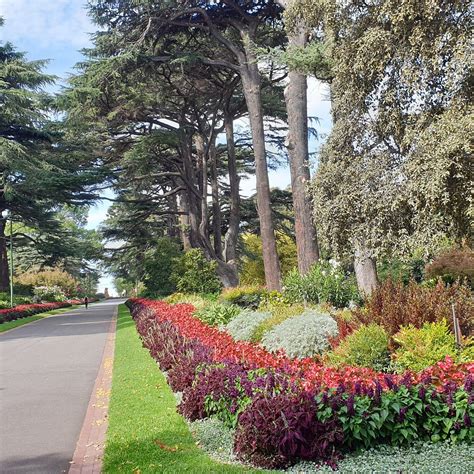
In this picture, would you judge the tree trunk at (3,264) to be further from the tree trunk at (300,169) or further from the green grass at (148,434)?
the green grass at (148,434)

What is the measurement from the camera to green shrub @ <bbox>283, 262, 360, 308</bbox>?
12430mm

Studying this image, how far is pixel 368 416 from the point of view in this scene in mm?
4461

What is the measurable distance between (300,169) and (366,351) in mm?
10302

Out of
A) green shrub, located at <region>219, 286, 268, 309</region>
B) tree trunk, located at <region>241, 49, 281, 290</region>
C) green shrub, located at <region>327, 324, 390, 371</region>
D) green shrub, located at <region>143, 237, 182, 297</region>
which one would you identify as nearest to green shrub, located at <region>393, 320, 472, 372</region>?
green shrub, located at <region>327, 324, 390, 371</region>

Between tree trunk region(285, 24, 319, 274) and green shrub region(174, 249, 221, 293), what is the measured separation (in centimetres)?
900

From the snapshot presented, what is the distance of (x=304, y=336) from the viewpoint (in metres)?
7.36

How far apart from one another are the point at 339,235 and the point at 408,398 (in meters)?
6.33

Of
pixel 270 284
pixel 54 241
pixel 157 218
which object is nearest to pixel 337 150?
pixel 270 284

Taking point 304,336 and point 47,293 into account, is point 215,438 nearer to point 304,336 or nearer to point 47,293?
point 304,336

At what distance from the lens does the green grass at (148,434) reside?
4527 mm

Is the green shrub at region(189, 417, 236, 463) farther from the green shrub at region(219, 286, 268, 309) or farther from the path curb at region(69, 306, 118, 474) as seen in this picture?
the green shrub at region(219, 286, 268, 309)

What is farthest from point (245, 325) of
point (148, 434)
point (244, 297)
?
point (244, 297)

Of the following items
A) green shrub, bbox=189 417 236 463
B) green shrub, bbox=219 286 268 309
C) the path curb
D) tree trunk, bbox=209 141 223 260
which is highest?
tree trunk, bbox=209 141 223 260

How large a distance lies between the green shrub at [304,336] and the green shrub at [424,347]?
3.98 feet
